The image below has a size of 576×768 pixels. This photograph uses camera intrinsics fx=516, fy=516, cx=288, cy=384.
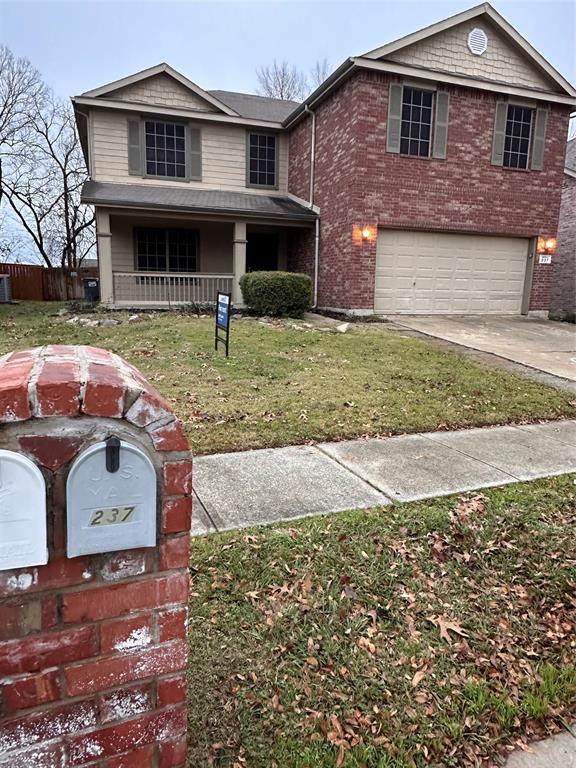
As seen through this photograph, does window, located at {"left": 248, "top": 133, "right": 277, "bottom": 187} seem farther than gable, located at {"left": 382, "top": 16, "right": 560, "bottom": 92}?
Yes

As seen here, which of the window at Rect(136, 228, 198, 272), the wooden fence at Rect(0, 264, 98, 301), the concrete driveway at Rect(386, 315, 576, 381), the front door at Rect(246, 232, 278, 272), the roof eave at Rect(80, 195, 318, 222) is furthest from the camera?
the wooden fence at Rect(0, 264, 98, 301)

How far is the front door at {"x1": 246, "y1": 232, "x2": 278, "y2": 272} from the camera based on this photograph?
16.8m

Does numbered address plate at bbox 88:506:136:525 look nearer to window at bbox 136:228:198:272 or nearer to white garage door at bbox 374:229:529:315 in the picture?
white garage door at bbox 374:229:529:315

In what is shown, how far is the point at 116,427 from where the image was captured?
3.98ft

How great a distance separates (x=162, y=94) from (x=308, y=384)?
12.6m

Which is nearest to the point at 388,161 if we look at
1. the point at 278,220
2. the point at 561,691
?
the point at 278,220

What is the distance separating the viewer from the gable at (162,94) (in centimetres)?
1457

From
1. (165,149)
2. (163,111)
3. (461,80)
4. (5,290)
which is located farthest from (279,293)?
(5,290)

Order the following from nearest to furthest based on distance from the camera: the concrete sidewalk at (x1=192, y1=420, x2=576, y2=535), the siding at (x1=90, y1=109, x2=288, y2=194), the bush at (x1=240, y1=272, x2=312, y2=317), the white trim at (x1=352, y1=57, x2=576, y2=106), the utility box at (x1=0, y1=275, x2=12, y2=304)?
1. the concrete sidewalk at (x1=192, y1=420, x2=576, y2=535)
2. the white trim at (x1=352, y1=57, x2=576, y2=106)
3. the bush at (x1=240, y1=272, x2=312, y2=317)
4. the siding at (x1=90, y1=109, x2=288, y2=194)
5. the utility box at (x1=0, y1=275, x2=12, y2=304)

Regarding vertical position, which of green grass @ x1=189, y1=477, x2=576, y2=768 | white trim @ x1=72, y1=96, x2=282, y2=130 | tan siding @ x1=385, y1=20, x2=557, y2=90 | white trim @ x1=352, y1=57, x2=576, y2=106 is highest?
tan siding @ x1=385, y1=20, x2=557, y2=90

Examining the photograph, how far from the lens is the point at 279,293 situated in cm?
1232

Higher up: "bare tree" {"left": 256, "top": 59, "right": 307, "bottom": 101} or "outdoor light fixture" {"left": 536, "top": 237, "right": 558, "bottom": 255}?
"bare tree" {"left": 256, "top": 59, "right": 307, "bottom": 101}

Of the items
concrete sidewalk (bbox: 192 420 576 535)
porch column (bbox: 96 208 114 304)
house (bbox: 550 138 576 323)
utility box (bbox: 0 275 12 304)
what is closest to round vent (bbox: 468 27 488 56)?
house (bbox: 550 138 576 323)

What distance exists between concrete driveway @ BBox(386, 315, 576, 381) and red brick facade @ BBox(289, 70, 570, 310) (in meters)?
1.49
